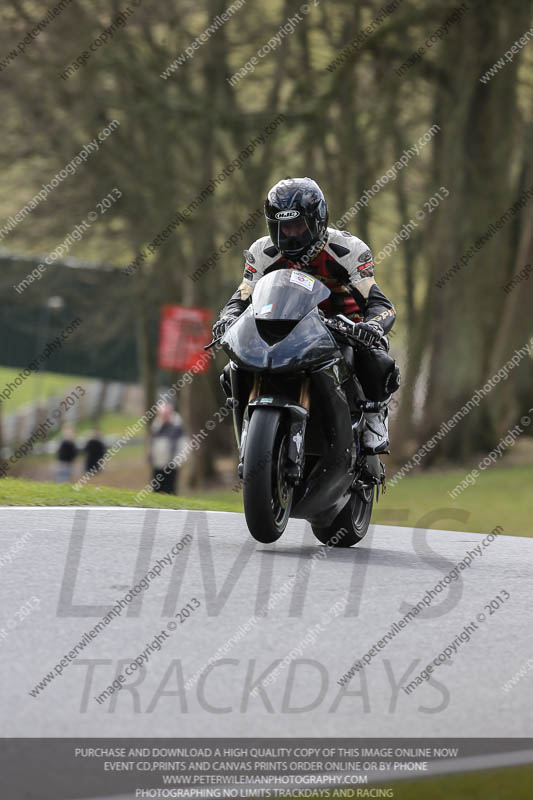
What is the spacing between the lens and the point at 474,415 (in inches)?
1065

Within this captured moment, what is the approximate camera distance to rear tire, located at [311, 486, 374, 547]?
8.24 metres

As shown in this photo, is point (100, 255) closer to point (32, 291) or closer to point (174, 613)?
point (32, 291)

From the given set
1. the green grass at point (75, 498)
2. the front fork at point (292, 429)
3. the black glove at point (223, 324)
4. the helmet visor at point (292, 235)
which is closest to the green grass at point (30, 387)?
the green grass at point (75, 498)

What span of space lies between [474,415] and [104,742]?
76.5ft

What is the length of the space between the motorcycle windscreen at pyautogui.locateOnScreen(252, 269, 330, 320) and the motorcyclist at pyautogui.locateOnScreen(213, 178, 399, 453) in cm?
25

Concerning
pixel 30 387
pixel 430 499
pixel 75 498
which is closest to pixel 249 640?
pixel 75 498

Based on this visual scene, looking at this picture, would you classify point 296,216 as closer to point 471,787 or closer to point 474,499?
point 471,787

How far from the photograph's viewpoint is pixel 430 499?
2278cm

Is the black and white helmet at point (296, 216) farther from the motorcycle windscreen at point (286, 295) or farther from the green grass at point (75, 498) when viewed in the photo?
the green grass at point (75, 498)

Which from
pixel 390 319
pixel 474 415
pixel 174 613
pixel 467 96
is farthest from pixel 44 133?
pixel 174 613

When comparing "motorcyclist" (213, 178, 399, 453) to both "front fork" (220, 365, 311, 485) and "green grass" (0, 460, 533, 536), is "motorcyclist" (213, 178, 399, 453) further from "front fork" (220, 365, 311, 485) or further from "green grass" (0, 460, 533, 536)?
"green grass" (0, 460, 533, 536)

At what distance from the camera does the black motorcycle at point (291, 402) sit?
6.92 m

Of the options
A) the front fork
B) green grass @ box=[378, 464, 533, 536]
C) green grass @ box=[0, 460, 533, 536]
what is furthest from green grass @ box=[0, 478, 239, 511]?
green grass @ box=[378, 464, 533, 536]

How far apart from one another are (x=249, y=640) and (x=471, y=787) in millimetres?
1528
